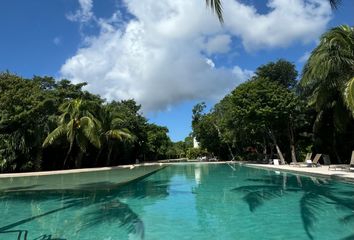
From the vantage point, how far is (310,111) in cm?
3256

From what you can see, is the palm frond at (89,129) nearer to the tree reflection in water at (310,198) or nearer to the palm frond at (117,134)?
the palm frond at (117,134)

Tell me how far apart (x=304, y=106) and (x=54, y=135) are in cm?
1997

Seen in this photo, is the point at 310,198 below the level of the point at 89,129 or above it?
below

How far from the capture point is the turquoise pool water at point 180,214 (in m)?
7.39

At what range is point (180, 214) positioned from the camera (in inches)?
377

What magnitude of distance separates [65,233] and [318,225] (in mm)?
4958

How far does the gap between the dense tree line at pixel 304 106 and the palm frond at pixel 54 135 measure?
47.2ft

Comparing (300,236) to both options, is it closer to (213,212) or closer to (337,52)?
(213,212)

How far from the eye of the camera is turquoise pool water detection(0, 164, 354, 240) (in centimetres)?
739

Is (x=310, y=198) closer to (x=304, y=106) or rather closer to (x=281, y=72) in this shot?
(x=304, y=106)

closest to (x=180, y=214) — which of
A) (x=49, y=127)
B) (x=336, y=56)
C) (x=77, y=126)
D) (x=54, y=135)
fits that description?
(x=336, y=56)

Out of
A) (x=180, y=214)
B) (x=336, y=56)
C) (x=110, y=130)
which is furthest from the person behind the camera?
(x=110, y=130)

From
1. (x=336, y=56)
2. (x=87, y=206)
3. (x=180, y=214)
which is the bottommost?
(x=180, y=214)

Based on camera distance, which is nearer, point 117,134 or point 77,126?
point 77,126
